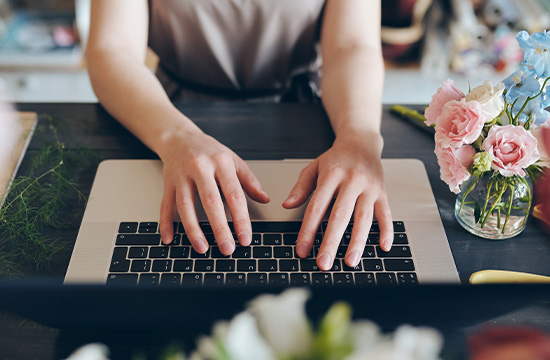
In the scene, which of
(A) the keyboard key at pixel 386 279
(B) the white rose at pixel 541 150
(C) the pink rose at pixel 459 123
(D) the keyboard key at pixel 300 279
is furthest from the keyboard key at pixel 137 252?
(B) the white rose at pixel 541 150

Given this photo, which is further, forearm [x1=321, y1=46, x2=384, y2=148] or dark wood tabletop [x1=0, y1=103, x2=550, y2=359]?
forearm [x1=321, y1=46, x2=384, y2=148]

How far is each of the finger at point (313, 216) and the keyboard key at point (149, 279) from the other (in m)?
0.19

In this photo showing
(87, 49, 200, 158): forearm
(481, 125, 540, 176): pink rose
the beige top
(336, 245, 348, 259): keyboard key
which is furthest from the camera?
the beige top

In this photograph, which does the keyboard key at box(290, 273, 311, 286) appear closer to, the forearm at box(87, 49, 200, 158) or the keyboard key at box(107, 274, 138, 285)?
the keyboard key at box(107, 274, 138, 285)

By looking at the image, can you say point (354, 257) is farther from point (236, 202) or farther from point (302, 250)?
point (236, 202)

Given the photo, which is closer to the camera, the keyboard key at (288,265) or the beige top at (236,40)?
the keyboard key at (288,265)

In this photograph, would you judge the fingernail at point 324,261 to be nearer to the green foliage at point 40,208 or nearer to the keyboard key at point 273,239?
the keyboard key at point 273,239

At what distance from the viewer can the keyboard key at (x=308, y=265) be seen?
62 cm

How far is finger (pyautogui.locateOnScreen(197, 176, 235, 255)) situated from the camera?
2.05ft

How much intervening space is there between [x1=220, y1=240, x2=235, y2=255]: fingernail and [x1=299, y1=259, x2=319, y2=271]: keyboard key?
0.10 meters

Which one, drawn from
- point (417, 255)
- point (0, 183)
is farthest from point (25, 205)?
point (417, 255)

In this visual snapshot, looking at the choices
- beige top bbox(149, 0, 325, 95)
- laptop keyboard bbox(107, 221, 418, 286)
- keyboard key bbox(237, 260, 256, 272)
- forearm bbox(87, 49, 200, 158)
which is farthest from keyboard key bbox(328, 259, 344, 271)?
beige top bbox(149, 0, 325, 95)

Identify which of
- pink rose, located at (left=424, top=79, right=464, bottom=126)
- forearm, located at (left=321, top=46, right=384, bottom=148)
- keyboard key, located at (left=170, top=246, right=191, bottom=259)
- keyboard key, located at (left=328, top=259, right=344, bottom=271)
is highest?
pink rose, located at (left=424, top=79, right=464, bottom=126)

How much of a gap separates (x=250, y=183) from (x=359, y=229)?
0.18 metres
